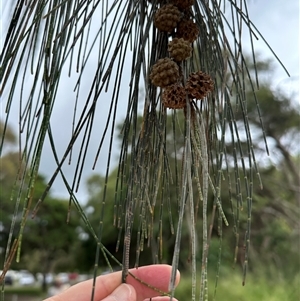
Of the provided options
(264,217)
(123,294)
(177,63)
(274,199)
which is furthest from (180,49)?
(264,217)

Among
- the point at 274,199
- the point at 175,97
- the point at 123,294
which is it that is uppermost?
the point at 274,199

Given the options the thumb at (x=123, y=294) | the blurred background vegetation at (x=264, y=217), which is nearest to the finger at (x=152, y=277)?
the thumb at (x=123, y=294)

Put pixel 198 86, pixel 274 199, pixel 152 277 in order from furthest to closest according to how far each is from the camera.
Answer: pixel 274 199 → pixel 152 277 → pixel 198 86

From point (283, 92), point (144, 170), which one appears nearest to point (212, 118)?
point (144, 170)

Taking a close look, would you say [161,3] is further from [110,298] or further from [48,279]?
[48,279]

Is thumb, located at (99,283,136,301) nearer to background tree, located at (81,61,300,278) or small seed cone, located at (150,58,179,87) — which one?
small seed cone, located at (150,58,179,87)

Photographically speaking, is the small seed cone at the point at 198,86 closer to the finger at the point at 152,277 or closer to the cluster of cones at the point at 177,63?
the cluster of cones at the point at 177,63

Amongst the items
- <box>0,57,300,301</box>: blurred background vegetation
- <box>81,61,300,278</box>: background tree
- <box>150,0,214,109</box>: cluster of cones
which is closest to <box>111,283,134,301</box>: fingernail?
<box>150,0,214,109</box>: cluster of cones

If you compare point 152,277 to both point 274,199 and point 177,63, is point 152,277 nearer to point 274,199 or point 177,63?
point 177,63
